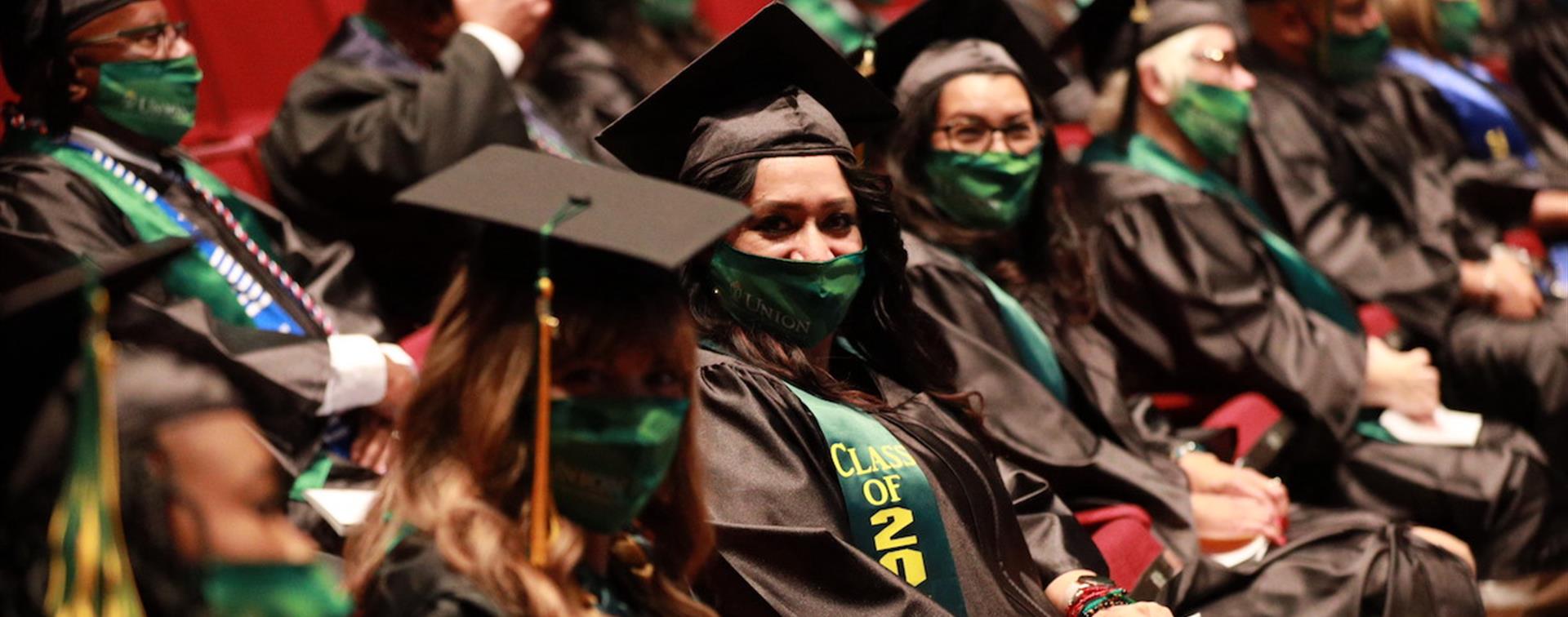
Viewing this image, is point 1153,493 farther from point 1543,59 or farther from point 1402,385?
point 1543,59

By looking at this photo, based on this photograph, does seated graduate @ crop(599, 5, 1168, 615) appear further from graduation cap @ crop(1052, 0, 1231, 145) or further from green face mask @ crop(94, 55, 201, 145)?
graduation cap @ crop(1052, 0, 1231, 145)

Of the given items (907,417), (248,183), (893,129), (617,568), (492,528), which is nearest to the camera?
(492,528)

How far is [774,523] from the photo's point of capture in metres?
2.51

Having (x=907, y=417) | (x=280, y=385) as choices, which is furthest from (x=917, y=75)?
(x=280, y=385)

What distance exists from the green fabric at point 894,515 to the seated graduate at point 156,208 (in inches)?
41.1

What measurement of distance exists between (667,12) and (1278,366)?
2282mm

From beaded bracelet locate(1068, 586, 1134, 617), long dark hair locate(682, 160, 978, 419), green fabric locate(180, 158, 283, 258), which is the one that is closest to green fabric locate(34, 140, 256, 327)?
green fabric locate(180, 158, 283, 258)

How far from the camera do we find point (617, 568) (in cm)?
195

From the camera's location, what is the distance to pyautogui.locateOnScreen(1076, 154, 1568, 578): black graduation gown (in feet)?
13.5

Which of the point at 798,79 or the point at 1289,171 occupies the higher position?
the point at 798,79

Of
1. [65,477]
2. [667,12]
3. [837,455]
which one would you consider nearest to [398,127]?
[837,455]

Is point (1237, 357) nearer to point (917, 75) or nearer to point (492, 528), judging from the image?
point (917, 75)

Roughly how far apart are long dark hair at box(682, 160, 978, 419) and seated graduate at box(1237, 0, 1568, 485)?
2.41m

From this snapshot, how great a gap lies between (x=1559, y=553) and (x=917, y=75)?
1.98 m
